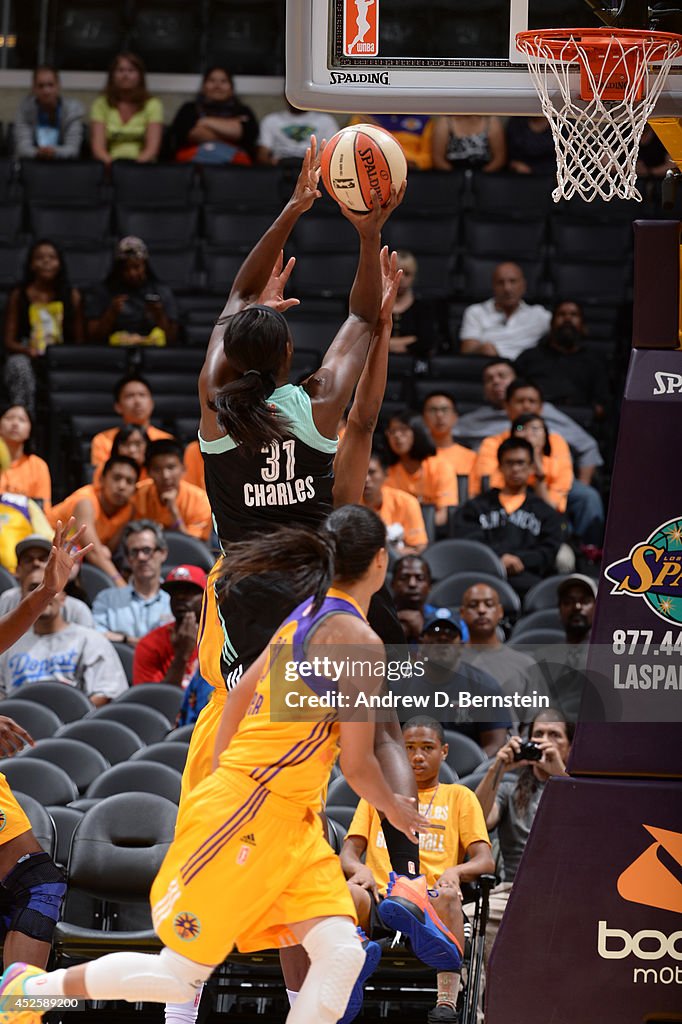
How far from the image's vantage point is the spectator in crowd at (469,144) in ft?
44.7

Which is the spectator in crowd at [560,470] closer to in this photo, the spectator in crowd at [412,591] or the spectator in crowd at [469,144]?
the spectator in crowd at [412,591]

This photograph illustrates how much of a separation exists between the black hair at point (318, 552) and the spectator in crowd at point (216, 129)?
1005cm

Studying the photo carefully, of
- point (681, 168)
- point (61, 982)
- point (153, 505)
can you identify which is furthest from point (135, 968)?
point (153, 505)

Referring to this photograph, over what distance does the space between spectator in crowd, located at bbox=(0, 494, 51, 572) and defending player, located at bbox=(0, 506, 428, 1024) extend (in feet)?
18.1

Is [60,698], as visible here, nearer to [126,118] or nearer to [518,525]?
[518,525]

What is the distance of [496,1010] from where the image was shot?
16.2ft

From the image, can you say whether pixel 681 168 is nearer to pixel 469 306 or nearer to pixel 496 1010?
pixel 496 1010

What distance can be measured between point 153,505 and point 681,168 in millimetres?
5295

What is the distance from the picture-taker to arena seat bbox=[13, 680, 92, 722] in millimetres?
7906

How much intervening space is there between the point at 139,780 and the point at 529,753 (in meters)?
1.85

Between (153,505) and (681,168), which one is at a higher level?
(681,168)

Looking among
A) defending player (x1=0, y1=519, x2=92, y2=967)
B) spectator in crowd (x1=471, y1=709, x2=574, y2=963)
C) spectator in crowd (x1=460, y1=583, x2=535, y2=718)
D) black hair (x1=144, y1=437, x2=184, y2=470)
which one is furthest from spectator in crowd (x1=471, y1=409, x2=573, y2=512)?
defending player (x1=0, y1=519, x2=92, y2=967)

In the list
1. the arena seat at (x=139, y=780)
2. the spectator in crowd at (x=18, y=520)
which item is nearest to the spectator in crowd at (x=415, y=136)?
the spectator in crowd at (x=18, y=520)

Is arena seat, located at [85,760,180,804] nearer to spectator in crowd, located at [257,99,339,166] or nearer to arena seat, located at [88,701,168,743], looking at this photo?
arena seat, located at [88,701,168,743]
